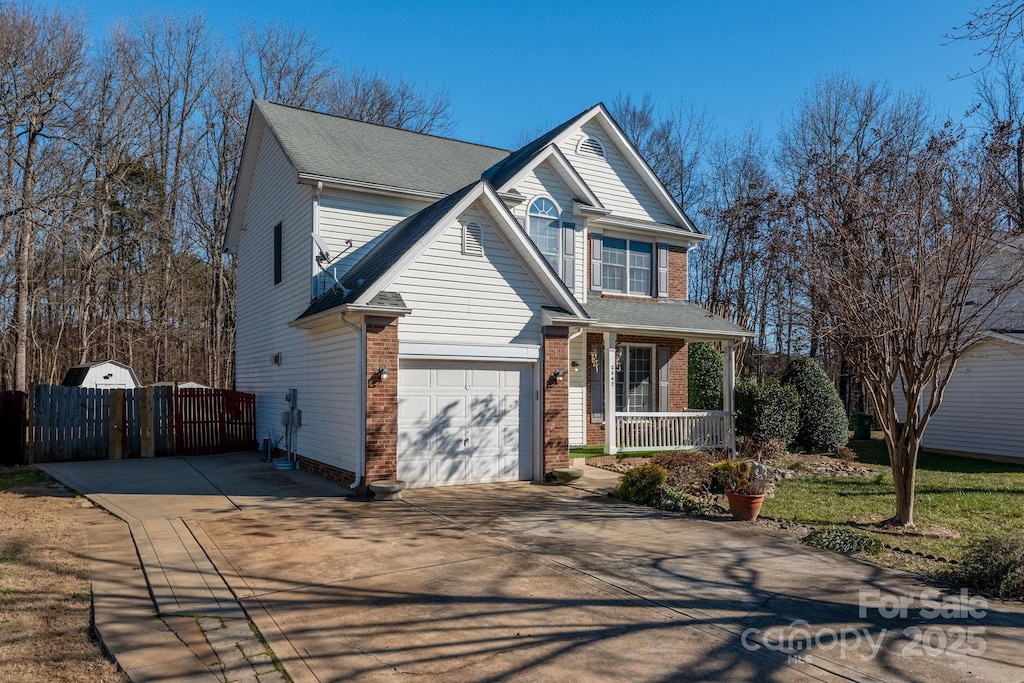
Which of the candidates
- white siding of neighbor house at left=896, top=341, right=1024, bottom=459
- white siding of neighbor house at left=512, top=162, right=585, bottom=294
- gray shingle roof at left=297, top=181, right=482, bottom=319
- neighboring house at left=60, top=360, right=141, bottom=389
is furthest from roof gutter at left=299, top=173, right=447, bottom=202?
white siding of neighbor house at left=896, top=341, right=1024, bottom=459

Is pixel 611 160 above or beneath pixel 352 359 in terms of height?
above

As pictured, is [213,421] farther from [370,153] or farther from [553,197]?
[553,197]

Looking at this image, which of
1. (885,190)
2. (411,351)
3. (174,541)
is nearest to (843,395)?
(885,190)

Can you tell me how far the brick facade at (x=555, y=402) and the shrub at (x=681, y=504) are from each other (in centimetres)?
251

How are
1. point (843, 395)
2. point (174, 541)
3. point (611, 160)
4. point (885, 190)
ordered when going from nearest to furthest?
point (174, 541), point (885, 190), point (611, 160), point (843, 395)

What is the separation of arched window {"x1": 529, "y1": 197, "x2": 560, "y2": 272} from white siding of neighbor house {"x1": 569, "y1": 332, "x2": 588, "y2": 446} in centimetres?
213

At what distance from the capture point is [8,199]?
Result: 14.8 meters

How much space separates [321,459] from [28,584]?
6867 mm

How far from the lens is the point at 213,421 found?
57.1 feet

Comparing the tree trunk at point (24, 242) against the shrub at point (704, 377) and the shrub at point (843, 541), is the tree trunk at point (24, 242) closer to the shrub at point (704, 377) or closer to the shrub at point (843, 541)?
the shrub at point (843, 541)

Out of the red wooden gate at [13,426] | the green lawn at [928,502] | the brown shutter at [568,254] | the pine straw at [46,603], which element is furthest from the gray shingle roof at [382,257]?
the red wooden gate at [13,426]

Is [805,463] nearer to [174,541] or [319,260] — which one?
[319,260]

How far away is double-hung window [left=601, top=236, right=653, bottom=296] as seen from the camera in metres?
18.3

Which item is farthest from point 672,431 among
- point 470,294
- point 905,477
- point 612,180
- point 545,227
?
Answer: point 905,477
